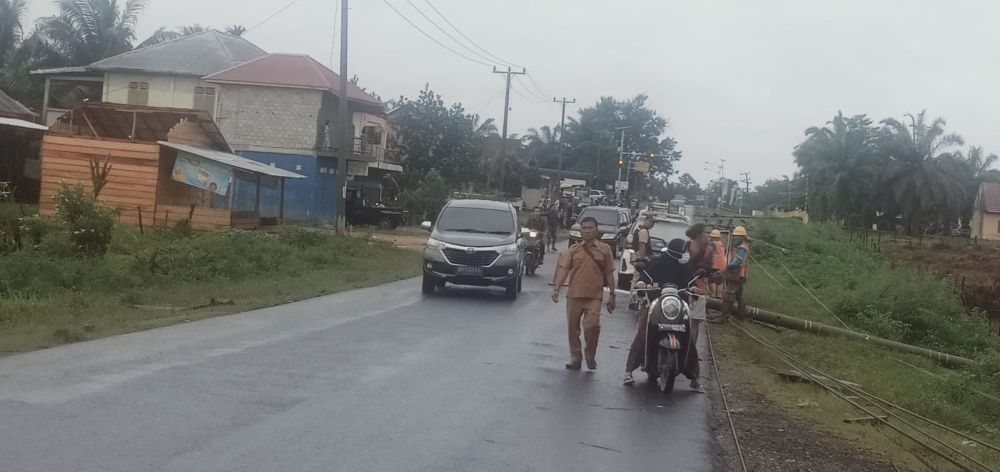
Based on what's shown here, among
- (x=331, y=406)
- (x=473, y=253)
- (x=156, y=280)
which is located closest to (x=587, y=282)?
(x=331, y=406)

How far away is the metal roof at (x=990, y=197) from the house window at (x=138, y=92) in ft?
211

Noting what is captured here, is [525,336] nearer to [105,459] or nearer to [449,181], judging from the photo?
[105,459]

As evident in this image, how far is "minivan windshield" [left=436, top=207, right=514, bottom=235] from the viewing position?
2034 centimetres

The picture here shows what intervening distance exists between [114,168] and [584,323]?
26.5 meters

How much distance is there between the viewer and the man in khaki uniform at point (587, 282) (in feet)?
38.1

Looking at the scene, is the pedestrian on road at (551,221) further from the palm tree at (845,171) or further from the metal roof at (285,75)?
the palm tree at (845,171)

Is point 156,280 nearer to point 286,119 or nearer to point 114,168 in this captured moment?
point 114,168

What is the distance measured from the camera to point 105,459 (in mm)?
6262

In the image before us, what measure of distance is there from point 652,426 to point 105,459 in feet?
15.3

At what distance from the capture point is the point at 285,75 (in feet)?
165

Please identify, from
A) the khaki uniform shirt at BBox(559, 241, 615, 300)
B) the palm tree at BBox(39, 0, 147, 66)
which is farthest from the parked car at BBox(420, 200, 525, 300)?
the palm tree at BBox(39, 0, 147, 66)

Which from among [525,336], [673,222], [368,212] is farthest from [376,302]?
[368,212]

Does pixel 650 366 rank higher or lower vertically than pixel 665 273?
lower

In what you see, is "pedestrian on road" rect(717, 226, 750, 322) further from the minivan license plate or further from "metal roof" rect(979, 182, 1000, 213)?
"metal roof" rect(979, 182, 1000, 213)
